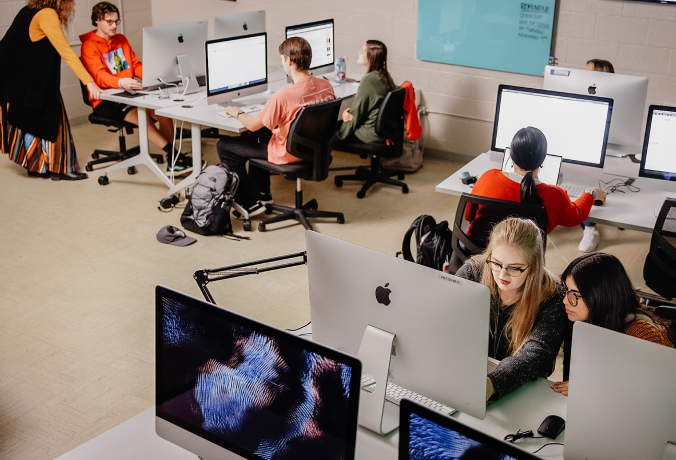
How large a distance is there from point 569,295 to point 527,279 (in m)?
0.13

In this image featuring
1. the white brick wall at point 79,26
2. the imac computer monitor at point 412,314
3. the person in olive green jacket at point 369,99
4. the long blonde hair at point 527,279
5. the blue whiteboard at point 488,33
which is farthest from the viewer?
the white brick wall at point 79,26

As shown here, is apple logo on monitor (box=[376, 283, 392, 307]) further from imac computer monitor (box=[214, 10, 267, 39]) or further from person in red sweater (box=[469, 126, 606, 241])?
imac computer monitor (box=[214, 10, 267, 39])

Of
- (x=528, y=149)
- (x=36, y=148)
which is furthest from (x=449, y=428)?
(x=36, y=148)

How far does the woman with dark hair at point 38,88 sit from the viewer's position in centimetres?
484

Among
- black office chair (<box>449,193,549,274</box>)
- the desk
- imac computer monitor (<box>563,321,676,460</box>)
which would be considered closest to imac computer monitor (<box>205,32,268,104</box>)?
Answer: the desk

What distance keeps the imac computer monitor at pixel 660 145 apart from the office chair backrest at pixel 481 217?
2.92ft

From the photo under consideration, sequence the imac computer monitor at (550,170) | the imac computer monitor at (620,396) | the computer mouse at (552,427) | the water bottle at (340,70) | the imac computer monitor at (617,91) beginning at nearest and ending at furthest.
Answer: the imac computer monitor at (620,396) < the computer mouse at (552,427) < the imac computer monitor at (550,170) < the imac computer monitor at (617,91) < the water bottle at (340,70)

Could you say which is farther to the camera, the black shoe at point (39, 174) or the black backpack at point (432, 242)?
the black shoe at point (39, 174)

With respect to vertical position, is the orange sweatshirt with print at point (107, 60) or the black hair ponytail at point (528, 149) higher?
the orange sweatshirt with print at point (107, 60)

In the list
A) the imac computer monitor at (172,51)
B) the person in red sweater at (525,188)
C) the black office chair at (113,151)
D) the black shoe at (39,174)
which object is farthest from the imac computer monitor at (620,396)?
the black shoe at (39,174)

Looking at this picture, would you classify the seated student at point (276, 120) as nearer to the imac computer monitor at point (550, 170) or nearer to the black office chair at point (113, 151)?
the black office chair at point (113, 151)

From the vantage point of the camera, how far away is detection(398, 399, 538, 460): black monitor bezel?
1.18 m

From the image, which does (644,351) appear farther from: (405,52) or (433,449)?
(405,52)

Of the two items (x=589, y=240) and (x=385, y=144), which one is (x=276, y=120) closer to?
(x=385, y=144)
